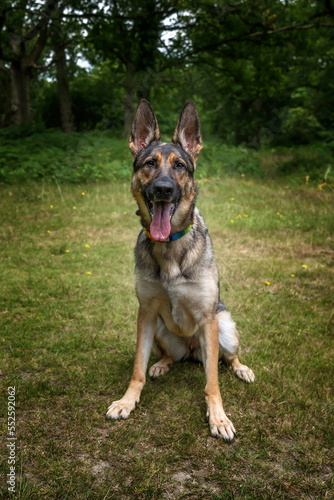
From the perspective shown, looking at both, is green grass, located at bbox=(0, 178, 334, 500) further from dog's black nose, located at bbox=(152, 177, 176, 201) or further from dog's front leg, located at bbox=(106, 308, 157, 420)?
dog's black nose, located at bbox=(152, 177, 176, 201)

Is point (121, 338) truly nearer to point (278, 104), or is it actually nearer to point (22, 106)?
point (22, 106)

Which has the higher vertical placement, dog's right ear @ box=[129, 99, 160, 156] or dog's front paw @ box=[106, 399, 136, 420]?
dog's right ear @ box=[129, 99, 160, 156]

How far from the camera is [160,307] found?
9.41 ft

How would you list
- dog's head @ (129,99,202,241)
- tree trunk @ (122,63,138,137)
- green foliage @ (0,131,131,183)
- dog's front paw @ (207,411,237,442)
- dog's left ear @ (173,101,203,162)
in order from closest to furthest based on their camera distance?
1. dog's front paw @ (207,411,237,442)
2. dog's head @ (129,99,202,241)
3. dog's left ear @ (173,101,203,162)
4. green foliage @ (0,131,131,183)
5. tree trunk @ (122,63,138,137)

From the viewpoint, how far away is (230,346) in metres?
3.15

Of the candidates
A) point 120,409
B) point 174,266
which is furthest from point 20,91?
point 120,409

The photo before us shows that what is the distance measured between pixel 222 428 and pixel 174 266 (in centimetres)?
122

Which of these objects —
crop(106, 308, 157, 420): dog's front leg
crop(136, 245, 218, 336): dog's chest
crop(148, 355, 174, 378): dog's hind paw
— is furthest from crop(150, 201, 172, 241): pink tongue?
crop(148, 355, 174, 378): dog's hind paw

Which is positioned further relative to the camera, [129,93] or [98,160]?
[129,93]

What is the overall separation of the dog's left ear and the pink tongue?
689 mm

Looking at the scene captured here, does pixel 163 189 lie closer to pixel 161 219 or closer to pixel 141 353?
pixel 161 219

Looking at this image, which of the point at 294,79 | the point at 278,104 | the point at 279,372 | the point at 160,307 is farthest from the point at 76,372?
the point at 278,104

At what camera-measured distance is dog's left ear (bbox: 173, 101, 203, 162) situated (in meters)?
3.00

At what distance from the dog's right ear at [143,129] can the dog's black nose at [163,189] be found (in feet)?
2.18
